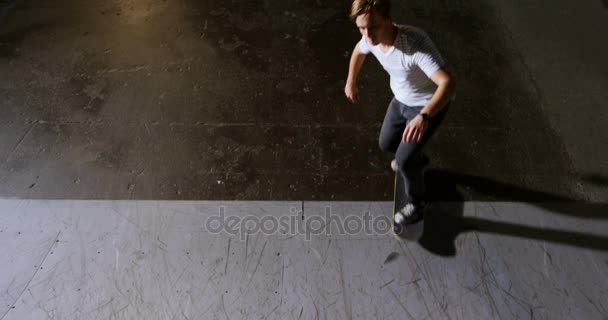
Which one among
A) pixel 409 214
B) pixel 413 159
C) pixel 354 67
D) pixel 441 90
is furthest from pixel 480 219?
pixel 354 67

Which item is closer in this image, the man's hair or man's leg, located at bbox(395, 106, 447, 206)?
the man's hair

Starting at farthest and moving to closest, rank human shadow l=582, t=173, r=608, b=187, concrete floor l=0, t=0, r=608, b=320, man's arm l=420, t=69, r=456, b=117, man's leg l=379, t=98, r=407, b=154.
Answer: human shadow l=582, t=173, r=608, b=187
concrete floor l=0, t=0, r=608, b=320
man's leg l=379, t=98, r=407, b=154
man's arm l=420, t=69, r=456, b=117

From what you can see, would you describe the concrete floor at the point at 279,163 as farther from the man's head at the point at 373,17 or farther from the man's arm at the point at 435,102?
the man's head at the point at 373,17

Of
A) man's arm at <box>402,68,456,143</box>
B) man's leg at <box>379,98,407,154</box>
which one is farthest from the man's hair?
man's leg at <box>379,98,407,154</box>

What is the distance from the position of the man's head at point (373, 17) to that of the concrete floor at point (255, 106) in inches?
55.3

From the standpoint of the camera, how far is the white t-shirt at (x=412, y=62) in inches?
77.2

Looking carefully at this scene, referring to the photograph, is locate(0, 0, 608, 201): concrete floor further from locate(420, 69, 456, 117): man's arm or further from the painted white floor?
locate(420, 69, 456, 117): man's arm

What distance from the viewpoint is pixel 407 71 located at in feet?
6.77

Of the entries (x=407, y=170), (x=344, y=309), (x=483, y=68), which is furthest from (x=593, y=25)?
(x=344, y=309)

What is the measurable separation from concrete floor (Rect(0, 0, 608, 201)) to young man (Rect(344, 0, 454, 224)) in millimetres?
833

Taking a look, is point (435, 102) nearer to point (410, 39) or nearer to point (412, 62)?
point (412, 62)

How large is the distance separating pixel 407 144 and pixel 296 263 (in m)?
1.08

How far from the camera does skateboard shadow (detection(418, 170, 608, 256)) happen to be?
2.75 metres

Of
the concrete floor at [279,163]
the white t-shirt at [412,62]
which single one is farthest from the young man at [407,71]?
the concrete floor at [279,163]
